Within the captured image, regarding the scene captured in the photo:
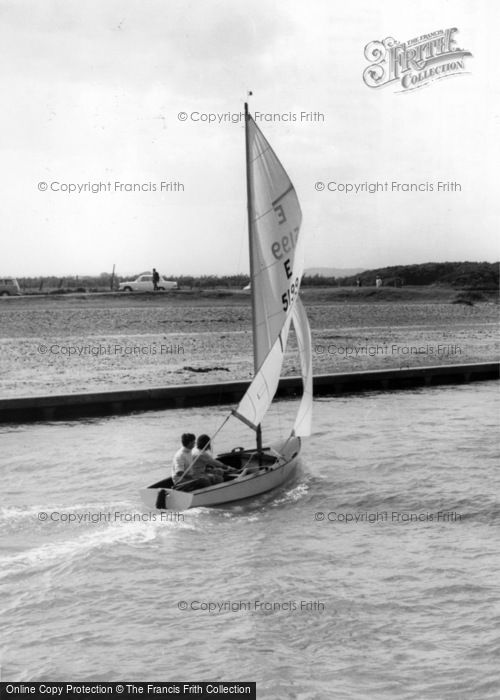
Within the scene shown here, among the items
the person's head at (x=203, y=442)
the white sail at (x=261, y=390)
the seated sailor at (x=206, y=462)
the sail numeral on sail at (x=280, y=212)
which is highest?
the sail numeral on sail at (x=280, y=212)

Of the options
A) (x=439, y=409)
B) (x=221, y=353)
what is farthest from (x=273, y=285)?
(x=221, y=353)

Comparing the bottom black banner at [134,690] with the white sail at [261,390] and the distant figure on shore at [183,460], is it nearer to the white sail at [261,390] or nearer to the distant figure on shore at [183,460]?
the distant figure on shore at [183,460]

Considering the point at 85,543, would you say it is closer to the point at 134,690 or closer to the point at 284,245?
the point at 134,690

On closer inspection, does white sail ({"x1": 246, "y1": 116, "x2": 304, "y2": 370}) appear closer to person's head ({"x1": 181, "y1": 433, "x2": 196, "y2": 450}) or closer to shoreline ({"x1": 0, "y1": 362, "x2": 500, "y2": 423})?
person's head ({"x1": 181, "y1": 433, "x2": 196, "y2": 450})

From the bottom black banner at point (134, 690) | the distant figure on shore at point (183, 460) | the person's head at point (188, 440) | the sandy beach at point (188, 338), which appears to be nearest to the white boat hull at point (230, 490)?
the distant figure on shore at point (183, 460)

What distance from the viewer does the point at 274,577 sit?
13.9 meters

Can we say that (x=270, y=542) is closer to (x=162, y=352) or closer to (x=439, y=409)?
(x=439, y=409)

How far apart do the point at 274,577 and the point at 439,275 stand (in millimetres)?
57303

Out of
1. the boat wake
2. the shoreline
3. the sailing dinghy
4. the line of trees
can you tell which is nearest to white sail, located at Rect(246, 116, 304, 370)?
the sailing dinghy

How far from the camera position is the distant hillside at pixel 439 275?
6431 cm

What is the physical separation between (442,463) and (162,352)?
15.3 meters

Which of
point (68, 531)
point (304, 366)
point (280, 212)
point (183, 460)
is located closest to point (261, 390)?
point (183, 460)

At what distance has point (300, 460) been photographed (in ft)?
68.4

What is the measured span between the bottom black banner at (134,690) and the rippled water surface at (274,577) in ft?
0.92
